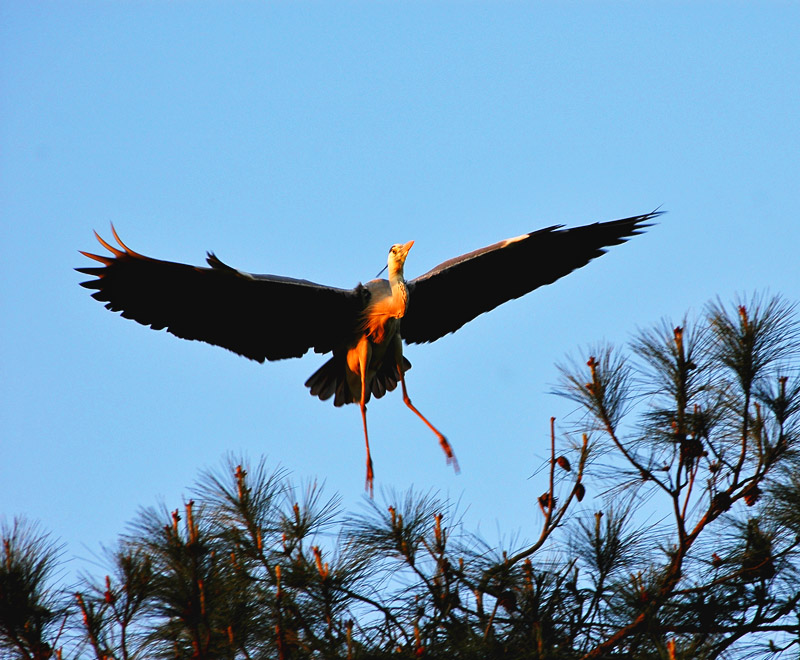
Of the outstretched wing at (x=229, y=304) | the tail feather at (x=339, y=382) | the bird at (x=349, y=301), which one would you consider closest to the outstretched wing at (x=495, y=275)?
the bird at (x=349, y=301)

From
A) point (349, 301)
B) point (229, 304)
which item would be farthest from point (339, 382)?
point (229, 304)

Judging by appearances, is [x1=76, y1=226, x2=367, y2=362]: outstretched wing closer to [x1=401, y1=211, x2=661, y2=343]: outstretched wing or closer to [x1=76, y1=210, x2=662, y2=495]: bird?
[x1=76, y1=210, x2=662, y2=495]: bird

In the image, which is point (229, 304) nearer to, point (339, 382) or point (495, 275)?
point (339, 382)

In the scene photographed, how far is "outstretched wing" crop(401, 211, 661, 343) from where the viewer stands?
22.1 ft

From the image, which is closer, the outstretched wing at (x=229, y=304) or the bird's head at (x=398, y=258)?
the outstretched wing at (x=229, y=304)

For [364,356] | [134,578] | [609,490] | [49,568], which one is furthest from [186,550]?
[364,356]

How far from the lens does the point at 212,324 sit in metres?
6.13

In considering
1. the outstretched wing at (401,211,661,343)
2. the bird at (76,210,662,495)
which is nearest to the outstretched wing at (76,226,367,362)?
the bird at (76,210,662,495)

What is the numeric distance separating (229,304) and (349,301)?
2.85 ft

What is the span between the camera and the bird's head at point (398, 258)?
667cm

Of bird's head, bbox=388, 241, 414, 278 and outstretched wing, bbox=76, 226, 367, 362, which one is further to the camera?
bird's head, bbox=388, 241, 414, 278

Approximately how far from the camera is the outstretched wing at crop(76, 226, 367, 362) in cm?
561

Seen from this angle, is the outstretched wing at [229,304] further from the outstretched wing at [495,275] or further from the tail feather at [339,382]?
the outstretched wing at [495,275]

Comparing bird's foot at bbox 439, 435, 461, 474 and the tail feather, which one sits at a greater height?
the tail feather
